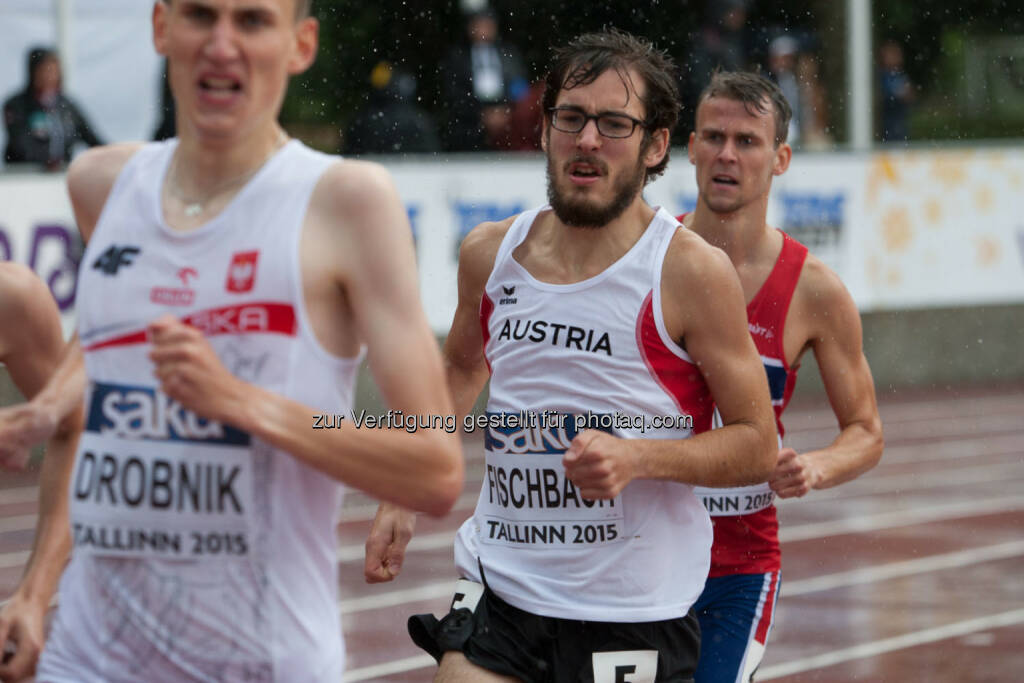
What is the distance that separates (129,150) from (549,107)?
4.60 ft

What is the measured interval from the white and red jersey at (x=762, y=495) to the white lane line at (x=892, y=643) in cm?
247

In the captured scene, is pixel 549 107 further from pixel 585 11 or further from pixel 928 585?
pixel 585 11

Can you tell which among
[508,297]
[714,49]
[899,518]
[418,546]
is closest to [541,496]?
[508,297]

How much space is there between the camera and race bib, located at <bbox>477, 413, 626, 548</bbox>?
3961 millimetres

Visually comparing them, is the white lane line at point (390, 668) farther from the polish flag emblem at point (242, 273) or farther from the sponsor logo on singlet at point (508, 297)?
the polish flag emblem at point (242, 273)

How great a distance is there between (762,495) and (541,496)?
3.43 ft

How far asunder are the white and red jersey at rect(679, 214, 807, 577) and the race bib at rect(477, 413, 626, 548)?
873mm

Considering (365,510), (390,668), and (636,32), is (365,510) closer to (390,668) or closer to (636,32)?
(390,668)

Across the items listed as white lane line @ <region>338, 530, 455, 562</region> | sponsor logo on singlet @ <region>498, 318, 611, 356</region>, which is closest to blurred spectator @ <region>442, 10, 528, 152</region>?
white lane line @ <region>338, 530, 455, 562</region>

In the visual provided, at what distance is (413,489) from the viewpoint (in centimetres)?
275

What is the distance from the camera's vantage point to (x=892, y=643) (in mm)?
7883

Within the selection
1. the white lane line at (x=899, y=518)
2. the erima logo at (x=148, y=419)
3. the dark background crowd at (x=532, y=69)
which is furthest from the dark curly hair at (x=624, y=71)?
the dark background crowd at (x=532, y=69)

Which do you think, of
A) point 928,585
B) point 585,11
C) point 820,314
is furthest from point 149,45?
point 820,314

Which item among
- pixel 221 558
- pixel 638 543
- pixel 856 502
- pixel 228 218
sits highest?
pixel 228 218
